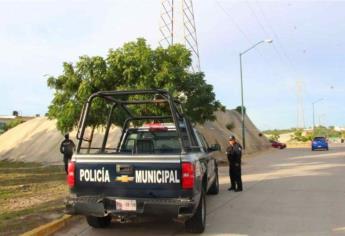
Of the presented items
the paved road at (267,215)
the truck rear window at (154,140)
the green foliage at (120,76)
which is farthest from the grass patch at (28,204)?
the green foliage at (120,76)

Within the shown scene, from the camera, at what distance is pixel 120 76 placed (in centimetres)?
2136

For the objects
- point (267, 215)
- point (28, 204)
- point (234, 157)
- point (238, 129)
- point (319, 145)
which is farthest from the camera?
point (238, 129)

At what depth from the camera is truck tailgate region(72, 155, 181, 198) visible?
7527 mm

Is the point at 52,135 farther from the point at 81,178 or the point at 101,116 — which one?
A: the point at 81,178

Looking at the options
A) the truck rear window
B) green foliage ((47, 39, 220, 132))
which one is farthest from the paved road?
green foliage ((47, 39, 220, 132))

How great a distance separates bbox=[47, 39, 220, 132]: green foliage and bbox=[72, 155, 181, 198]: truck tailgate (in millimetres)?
12060

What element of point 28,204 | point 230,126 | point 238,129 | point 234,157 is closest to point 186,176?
point 28,204

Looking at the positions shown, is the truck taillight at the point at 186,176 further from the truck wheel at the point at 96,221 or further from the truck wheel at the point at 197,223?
the truck wheel at the point at 96,221

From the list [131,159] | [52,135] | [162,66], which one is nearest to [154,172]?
[131,159]

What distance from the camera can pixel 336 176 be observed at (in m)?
19.9

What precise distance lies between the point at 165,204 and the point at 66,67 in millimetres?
15088

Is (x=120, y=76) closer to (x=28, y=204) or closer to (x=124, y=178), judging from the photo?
(x=28, y=204)

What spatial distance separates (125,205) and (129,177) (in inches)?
16.9

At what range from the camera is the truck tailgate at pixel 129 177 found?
24.7 ft
